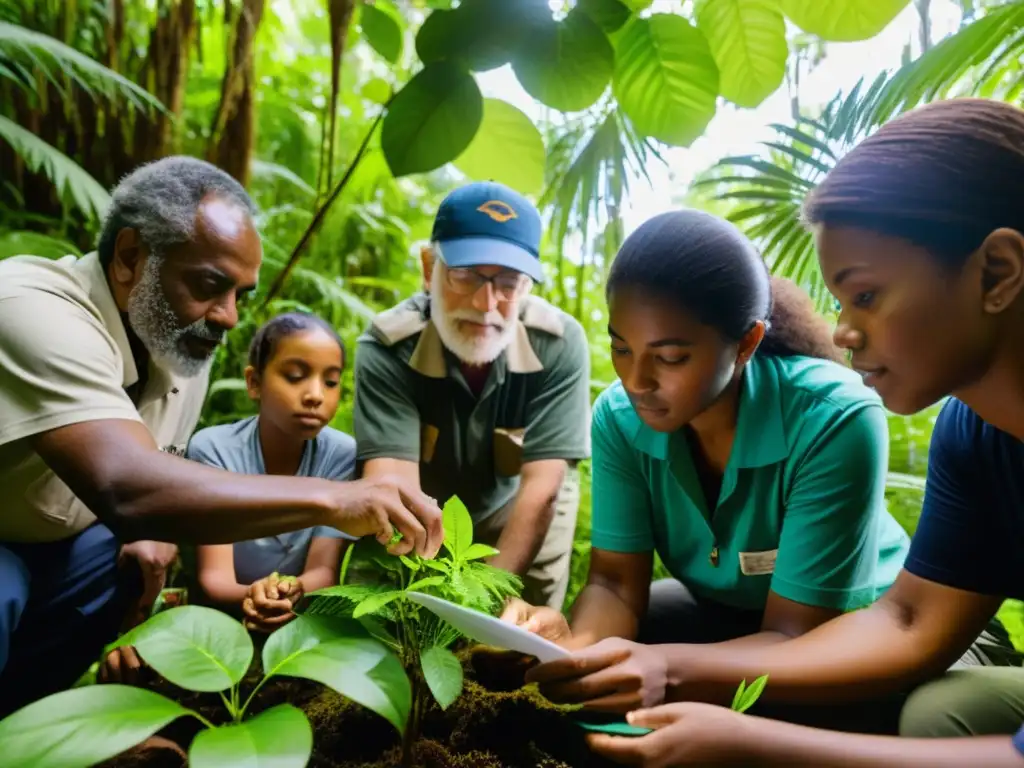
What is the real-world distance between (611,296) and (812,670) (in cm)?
67

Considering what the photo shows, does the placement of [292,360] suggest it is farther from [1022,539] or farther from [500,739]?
[1022,539]

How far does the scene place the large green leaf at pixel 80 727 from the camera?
63cm

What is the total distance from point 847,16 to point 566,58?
0.32 meters

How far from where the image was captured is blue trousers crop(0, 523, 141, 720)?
1.45m

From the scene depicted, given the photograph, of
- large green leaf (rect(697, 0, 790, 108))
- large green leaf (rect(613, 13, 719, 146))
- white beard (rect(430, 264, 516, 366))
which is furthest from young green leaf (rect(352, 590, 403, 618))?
white beard (rect(430, 264, 516, 366))

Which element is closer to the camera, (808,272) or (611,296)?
(611,296)


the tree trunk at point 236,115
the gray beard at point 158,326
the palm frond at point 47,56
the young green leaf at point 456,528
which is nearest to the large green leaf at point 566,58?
the young green leaf at point 456,528

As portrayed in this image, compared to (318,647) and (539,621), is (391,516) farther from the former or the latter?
(539,621)

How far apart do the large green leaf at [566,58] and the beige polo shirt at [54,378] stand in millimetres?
905

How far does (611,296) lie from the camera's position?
118cm

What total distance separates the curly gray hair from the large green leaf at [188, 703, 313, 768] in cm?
106

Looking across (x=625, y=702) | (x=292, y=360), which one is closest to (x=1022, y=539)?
(x=625, y=702)

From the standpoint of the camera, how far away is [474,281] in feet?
6.09

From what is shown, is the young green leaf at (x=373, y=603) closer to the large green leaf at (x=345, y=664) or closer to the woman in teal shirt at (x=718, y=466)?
the large green leaf at (x=345, y=664)
